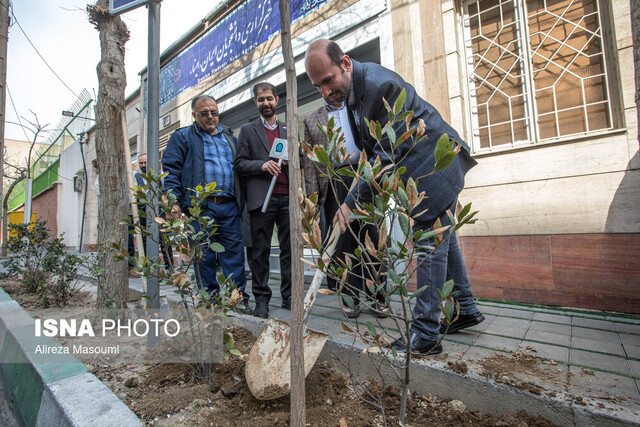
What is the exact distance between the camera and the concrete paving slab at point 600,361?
1603 mm

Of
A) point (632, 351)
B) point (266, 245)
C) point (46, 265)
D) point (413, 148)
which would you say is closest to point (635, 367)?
point (632, 351)

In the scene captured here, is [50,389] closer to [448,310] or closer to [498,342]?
[448,310]

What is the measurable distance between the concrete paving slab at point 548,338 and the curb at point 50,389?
2.14 meters

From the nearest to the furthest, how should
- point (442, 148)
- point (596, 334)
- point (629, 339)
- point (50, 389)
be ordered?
point (442, 148), point (50, 389), point (629, 339), point (596, 334)

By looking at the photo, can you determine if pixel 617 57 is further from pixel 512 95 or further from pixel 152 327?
pixel 152 327

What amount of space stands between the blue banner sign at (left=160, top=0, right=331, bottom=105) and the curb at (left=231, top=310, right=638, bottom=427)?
5.14 meters

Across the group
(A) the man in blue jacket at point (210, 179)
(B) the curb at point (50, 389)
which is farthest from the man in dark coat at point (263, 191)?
(B) the curb at point (50, 389)

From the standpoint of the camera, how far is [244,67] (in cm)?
650

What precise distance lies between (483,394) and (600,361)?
2.52ft

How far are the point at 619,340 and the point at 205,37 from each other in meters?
8.44

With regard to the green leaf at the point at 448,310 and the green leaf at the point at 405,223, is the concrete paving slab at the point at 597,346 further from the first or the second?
the green leaf at the point at 405,223

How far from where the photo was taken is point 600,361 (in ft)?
5.59

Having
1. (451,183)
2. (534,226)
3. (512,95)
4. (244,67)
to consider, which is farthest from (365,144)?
(244,67)

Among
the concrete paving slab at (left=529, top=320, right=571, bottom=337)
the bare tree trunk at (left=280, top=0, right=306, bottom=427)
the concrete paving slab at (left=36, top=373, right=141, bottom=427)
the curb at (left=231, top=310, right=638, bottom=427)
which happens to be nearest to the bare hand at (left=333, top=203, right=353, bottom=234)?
the bare tree trunk at (left=280, top=0, right=306, bottom=427)
